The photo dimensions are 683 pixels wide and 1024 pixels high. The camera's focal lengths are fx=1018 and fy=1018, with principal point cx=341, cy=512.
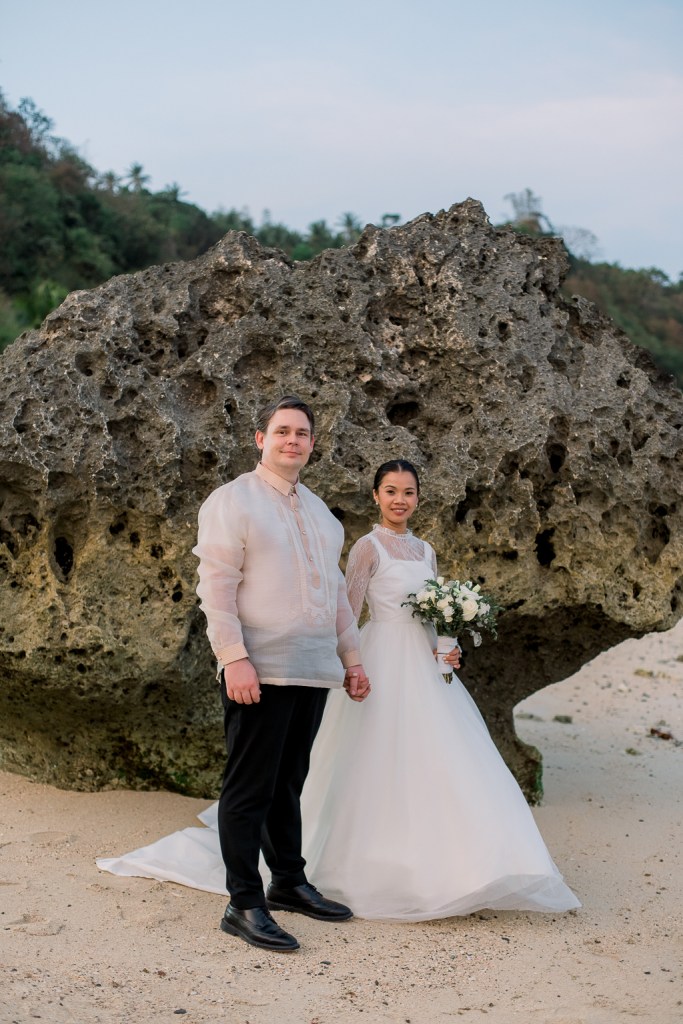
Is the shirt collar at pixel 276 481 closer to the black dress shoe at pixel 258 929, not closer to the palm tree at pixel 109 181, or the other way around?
the black dress shoe at pixel 258 929

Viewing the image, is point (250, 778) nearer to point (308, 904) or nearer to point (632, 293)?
point (308, 904)

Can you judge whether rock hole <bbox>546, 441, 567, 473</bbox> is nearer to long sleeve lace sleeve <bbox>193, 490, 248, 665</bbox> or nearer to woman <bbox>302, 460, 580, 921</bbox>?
woman <bbox>302, 460, 580, 921</bbox>

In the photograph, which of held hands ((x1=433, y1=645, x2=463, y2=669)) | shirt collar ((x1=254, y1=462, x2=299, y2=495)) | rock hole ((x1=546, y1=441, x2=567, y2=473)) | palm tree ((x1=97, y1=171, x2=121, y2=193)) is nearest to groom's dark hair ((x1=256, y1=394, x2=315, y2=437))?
shirt collar ((x1=254, y1=462, x2=299, y2=495))

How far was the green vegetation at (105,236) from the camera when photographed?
26.6 meters

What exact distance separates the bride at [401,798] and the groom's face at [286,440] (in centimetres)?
70

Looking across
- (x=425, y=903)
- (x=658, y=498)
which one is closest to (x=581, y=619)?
(x=658, y=498)

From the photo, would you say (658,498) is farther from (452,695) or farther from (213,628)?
(213,628)

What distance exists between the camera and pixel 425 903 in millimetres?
4551

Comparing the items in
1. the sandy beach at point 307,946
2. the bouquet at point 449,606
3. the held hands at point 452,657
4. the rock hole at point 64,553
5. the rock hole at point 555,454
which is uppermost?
the rock hole at point 555,454

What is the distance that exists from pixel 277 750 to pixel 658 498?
2981 millimetres

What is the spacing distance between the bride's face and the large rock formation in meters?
0.59

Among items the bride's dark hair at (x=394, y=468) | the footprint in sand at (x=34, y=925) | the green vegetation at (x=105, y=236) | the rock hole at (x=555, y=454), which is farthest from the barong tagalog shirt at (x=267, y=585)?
the green vegetation at (x=105, y=236)

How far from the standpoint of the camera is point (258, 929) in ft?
14.0

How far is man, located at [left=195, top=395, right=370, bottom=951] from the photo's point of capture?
14.1 ft
